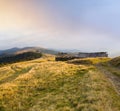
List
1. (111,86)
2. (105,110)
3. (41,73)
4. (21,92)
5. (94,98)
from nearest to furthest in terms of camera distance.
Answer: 1. (105,110)
2. (94,98)
3. (111,86)
4. (21,92)
5. (41,73)

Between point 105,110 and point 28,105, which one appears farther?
point 28,105

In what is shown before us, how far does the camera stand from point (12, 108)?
41.2m

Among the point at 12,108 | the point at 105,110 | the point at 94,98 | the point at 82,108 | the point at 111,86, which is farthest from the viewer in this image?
the point at 111,86

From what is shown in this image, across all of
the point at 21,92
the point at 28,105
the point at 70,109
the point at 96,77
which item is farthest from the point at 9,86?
the point at 70,109

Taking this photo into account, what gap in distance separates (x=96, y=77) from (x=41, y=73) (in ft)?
55.6

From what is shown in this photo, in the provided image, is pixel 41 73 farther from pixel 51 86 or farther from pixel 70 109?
pixel 70 109

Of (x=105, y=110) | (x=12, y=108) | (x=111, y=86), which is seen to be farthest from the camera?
(x=111, y=86)

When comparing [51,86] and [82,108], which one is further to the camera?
[51,86]

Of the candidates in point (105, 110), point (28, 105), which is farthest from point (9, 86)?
point (105, 110)

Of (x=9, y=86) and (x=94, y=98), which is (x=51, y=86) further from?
(x=94, y=98)

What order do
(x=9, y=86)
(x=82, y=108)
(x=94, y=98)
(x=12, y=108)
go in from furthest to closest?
(x=9, y=86) < (x=12, y=108) < (x=94, y=98) < (x=82, y=108)

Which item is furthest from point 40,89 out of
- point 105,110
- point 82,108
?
point 105,110

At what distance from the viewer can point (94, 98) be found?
3838 centimetres

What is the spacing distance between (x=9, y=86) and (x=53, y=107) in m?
17.3
